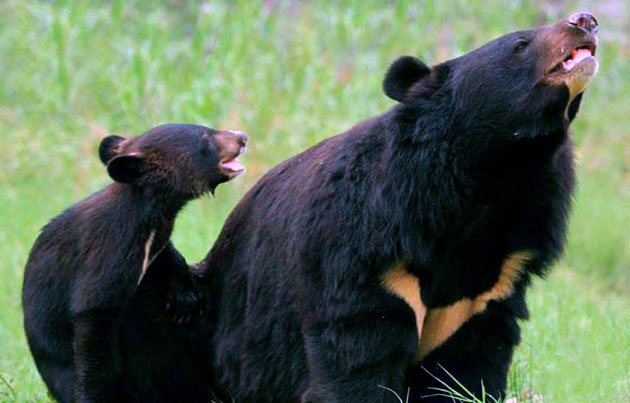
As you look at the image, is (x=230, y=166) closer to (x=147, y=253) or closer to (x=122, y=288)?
(x=147, y=253)

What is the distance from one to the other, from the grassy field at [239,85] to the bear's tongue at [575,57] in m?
4.74

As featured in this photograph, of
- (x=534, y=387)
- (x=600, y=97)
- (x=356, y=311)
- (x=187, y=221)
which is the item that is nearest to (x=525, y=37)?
(x=356, y=311)

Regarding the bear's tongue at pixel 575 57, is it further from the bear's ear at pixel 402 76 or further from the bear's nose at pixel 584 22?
the bear's ear at pixel 402 76

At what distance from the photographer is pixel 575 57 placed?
16.0 ft

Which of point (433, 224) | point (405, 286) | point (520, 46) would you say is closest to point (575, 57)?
point (520, 46)

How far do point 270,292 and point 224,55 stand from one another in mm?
7471

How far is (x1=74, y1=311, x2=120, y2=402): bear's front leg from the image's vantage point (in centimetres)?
566

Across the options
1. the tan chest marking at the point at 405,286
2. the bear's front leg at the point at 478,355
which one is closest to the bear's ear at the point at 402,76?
the tan chest marking at the point at 405,286

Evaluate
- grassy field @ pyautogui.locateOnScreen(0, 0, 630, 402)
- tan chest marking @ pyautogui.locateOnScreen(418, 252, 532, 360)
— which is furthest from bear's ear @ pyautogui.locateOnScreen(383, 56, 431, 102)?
grassy field @ pyautogui.locateOnScreen(0, 0, 630, 402)

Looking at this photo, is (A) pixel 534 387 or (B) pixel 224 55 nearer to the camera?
(A) pixel 534 387

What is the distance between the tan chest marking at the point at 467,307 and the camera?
5.30m

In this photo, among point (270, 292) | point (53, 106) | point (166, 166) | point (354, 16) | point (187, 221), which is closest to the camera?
point (270, 292)

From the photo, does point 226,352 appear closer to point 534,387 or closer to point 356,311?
point 356,311

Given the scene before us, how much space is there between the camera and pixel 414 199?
16.7 ft
